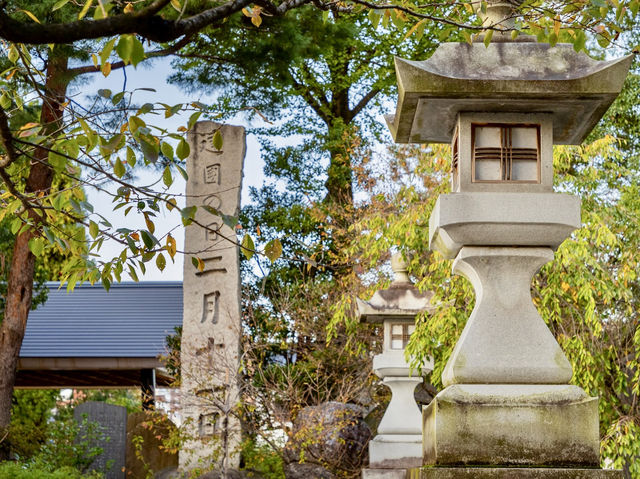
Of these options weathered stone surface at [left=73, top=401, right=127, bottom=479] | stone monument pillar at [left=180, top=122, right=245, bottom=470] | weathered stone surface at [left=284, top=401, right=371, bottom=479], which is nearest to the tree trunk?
weathered stone surface at [left=73, top=401, right=127, bottom=479]

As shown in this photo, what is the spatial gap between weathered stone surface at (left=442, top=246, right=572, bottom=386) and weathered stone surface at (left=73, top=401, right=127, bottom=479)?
754 cm

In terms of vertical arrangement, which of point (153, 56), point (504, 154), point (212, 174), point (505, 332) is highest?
point (153, 56)

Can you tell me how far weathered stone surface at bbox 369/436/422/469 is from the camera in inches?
270

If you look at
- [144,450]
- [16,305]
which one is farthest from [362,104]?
[16,305]

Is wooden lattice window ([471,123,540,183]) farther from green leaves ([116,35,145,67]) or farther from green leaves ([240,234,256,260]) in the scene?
green leaves ([116,35,145,67])

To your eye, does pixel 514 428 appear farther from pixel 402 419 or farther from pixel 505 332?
pixel 402 419

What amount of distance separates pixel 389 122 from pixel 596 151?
4764mm

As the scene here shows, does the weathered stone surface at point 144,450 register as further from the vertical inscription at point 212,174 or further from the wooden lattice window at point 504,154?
the wooden lattice window at point 504,154

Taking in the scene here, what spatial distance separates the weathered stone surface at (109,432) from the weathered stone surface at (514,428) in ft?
24.8

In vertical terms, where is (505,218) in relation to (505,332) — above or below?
above

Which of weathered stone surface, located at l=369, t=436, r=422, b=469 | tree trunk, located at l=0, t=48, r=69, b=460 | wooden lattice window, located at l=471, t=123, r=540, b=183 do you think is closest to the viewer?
wooden lattice window, located at l=471, t=123, r=540, b=183

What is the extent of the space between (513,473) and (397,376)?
13.7 feet

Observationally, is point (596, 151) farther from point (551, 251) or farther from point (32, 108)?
point (32, 108)

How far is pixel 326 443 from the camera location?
9000 mm
